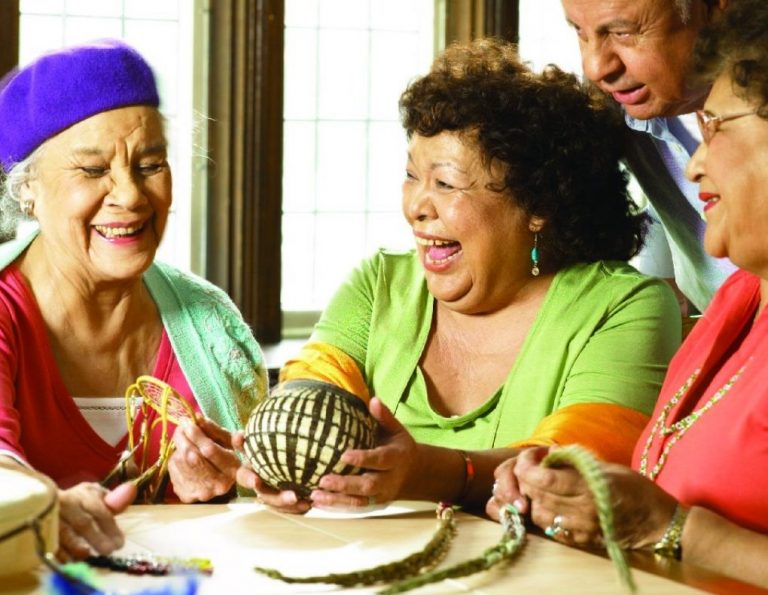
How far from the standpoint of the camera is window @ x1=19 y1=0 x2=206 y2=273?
14.6 ft

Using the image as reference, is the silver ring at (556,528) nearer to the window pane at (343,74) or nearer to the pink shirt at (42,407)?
the pink shirt at (42,407)

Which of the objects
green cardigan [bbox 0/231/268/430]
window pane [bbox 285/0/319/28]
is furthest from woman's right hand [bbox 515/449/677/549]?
window pane [bbox 285/0/319/28]

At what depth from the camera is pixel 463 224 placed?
2.52 meters

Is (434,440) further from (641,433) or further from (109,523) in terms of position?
(109,523)

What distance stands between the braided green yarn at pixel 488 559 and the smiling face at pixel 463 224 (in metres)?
0.83

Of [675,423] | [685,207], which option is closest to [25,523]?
[675,423]

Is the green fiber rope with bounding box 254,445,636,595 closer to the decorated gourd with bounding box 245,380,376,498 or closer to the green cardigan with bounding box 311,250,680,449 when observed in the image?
the decorated gourd with bounding box 245,380,376,498

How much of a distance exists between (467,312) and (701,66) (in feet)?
2.64

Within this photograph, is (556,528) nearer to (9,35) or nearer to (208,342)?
(208,342)

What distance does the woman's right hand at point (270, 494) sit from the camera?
186 centimetres

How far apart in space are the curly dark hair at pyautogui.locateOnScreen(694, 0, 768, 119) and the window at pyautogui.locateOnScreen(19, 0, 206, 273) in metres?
2.62

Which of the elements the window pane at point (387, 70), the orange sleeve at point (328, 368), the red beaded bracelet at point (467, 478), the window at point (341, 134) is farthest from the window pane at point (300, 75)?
the red beaded bracelet at point (467, 478)

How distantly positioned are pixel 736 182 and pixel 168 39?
10.3ft

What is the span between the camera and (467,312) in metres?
2.62
